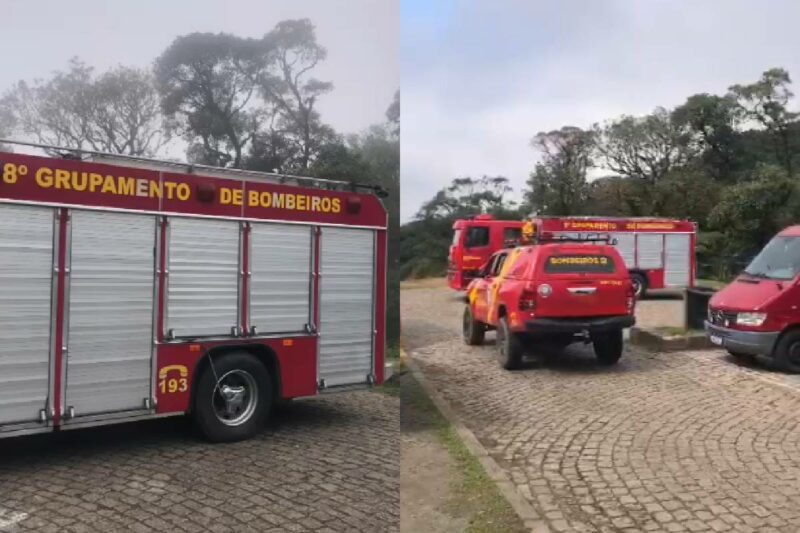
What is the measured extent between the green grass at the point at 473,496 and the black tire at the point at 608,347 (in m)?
4.16

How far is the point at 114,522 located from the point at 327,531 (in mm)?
1285

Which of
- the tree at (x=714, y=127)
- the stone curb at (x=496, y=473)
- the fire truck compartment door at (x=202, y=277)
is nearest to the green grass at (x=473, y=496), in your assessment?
the stone curb at (x=496, y=473)

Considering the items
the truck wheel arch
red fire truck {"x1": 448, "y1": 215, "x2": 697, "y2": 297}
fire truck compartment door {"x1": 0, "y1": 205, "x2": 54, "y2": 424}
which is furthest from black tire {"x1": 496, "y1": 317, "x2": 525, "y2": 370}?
red fire truck {"x1": 448, "y1": 215, "x2": 697, "y2": 297}

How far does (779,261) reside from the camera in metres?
11.2

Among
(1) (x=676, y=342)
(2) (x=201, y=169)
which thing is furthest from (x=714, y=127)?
(2) (x=201, y=169)

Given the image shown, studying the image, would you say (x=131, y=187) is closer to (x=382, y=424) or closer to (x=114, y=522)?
(x=114, y=522)

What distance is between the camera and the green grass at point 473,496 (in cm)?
481

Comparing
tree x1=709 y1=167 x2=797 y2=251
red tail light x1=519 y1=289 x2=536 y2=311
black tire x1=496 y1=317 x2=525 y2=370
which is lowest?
black tire x1=496 y1=317 x2=525 y2=370

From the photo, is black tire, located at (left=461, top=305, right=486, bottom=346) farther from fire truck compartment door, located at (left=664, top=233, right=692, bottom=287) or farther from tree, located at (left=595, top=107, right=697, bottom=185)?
tree, located at (left=595, top=107, right=697, bottom=185)

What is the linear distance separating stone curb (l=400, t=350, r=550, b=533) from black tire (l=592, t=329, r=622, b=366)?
2962mm

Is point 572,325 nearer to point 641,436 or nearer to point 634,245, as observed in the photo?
point 641,436

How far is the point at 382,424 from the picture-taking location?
824cm

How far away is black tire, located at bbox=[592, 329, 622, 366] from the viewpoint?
11.0 m

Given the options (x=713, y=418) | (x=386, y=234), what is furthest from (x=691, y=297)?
(x=386, y=234)
